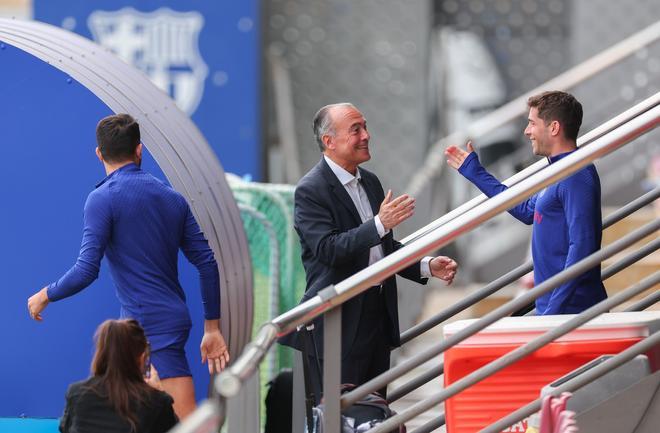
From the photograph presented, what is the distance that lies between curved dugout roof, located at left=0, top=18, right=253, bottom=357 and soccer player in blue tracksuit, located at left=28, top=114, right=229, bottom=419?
1.81 ft

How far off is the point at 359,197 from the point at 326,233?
33 cm

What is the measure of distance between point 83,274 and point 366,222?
1.17 metres

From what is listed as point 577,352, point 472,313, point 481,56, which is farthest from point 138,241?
point 481,56

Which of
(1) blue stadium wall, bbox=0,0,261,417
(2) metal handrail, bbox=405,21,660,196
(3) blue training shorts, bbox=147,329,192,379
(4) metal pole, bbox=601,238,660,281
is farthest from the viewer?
(2) metal handrail, bbox=405,21,660,196

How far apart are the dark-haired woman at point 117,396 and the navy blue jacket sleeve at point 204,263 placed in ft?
4.19

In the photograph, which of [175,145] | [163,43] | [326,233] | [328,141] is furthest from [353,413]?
[163,43]

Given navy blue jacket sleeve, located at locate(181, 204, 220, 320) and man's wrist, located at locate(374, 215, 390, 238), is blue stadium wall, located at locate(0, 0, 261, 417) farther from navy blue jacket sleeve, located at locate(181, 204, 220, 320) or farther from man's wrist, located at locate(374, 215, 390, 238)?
man's wrist, located at locate(374, 215, 390, 238)

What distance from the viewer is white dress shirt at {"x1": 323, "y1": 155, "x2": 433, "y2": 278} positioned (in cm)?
566

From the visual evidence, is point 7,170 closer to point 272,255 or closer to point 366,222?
point 366,222

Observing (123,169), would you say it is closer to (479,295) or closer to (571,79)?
(479,295)

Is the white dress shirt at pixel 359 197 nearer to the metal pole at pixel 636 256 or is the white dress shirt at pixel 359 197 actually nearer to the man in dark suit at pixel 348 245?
the man in dark suit at pixel 348 245

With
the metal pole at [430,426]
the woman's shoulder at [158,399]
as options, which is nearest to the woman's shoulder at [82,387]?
the woman's shoulder at [158,399]

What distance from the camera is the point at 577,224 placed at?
5.10 metres

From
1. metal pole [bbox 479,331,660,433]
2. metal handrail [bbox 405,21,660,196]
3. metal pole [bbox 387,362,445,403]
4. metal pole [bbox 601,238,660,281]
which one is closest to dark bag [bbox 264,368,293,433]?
metal pole [bbox 387,362,445,403]
